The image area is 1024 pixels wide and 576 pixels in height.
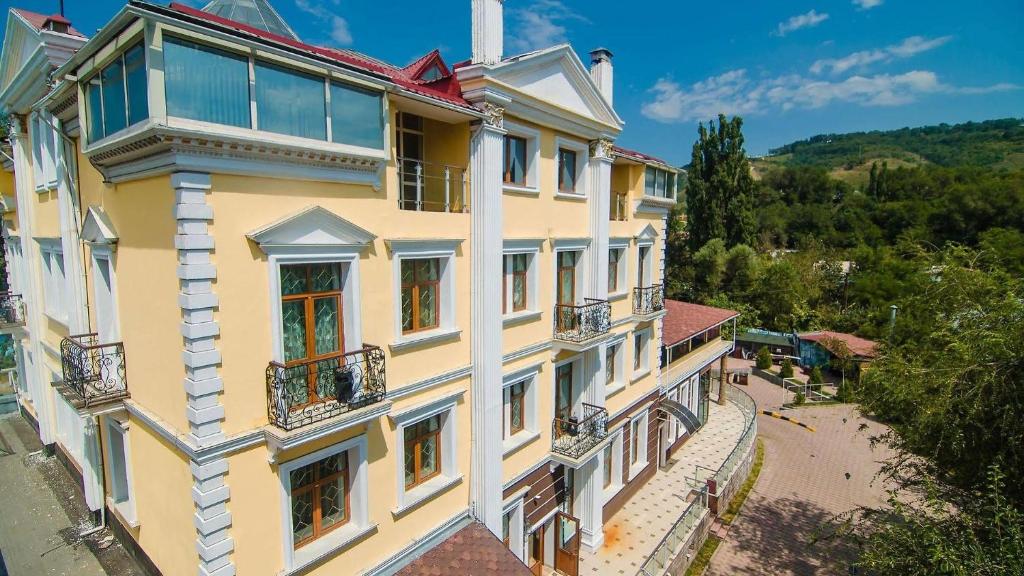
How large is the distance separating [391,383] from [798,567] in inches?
574

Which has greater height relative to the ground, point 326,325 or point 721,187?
point 721,187

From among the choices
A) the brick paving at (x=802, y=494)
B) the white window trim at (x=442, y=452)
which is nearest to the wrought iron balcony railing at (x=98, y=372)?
the white window trim at (x=442, y=452)

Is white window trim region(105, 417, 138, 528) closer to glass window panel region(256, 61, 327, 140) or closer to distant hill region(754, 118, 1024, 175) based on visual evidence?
glass window panel region(256, 61, 327, 140)

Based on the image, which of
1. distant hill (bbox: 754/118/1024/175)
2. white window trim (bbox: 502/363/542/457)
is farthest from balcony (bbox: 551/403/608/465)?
distant hill (bbox: 754/118/1024/175)

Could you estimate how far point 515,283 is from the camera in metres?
12.5

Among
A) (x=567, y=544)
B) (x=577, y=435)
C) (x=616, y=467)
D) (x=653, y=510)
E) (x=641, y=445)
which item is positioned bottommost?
(x=653, y=510)

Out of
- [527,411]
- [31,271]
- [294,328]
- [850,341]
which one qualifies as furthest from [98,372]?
[850,341]

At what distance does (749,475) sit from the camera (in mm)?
21656

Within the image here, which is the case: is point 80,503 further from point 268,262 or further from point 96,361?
point 268,262

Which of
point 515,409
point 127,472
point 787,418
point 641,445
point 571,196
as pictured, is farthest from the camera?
point 787,418

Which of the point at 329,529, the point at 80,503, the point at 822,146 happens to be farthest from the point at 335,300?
the point at 822,146

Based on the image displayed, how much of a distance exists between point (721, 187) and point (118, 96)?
46.0 metres

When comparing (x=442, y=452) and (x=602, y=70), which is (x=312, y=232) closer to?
(x=442, y=452)

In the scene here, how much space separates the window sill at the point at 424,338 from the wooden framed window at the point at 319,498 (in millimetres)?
2047
